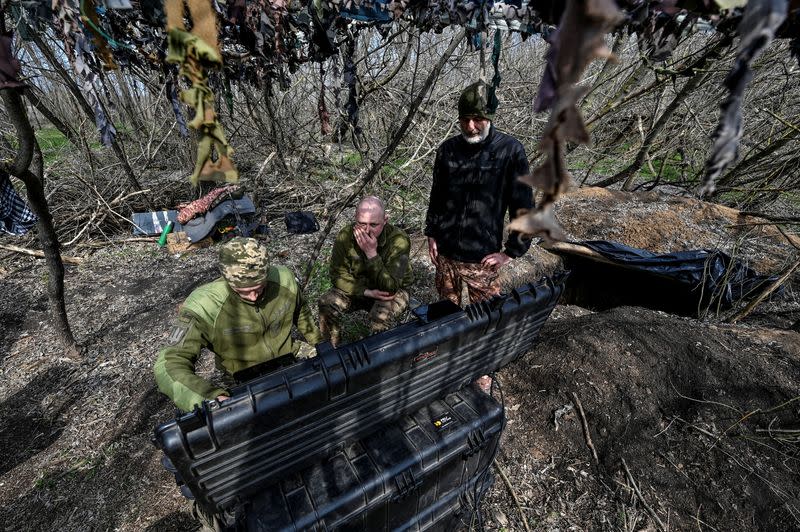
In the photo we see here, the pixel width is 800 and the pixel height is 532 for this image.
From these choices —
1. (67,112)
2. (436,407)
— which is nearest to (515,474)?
(436,407)

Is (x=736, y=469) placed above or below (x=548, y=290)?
below

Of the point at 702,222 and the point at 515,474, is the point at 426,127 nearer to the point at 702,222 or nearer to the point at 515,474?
the point at 702,222

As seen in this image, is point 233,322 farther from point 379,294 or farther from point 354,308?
point 354,308

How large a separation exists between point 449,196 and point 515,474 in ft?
6.72

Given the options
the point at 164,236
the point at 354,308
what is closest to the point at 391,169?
the point at 164,236

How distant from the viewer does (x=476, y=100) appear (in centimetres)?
225

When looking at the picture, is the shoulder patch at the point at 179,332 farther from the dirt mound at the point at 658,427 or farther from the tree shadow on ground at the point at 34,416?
the dirt mound at the point at 658,427

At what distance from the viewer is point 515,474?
2404mm

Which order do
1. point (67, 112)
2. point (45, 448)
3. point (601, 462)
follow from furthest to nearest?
point (67, 112)
point (45, 448)
point (601, 462)

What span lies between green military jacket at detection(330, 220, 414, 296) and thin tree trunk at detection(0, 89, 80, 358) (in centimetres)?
207

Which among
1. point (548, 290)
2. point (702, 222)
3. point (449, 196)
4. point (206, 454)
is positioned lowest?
point (702, 222)

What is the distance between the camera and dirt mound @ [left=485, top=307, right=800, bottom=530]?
82.6 inches

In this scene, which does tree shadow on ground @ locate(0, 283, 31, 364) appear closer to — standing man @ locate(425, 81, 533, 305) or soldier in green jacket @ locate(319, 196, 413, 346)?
soldier in green jacket @ locate(319, 196, 413, 346)

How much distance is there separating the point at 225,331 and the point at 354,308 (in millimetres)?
1391
